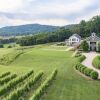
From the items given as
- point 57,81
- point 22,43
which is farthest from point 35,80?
point 22,43

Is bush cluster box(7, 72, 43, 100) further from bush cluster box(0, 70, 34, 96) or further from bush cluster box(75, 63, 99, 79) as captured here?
bush cluster box(75, 63, 99, 79)

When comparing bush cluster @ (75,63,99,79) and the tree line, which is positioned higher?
the tree line

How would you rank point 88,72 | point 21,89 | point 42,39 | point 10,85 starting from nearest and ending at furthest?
point 21,89, point 10,85, point 88,72, point 42,39

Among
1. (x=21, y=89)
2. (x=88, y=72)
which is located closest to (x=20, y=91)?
(x=21, y=89)

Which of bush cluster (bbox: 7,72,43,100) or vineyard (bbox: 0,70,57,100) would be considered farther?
vineyard (bbox: 0,70,57,100)

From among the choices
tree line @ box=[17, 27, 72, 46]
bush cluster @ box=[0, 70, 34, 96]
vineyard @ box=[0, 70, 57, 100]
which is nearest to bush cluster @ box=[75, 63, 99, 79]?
vineyard @ box=[0, 70, 57, 100]

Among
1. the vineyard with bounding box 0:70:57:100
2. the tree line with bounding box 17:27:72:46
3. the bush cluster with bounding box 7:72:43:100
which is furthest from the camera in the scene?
the tree line with bounding box 17:27:72:46

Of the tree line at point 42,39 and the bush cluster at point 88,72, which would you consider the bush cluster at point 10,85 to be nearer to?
the bush cluster at point 88,72

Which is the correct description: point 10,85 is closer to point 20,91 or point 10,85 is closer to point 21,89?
point 21,89

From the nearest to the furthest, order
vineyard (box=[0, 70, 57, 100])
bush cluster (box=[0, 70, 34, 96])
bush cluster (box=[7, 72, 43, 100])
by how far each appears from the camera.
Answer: bush cluster (box=[7, 72, 43, 100]) < vineyard (box=[0, 70, 57, 100]) < bush cluster (box=[0, 70, 34, 96])

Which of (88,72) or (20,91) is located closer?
(20,91)

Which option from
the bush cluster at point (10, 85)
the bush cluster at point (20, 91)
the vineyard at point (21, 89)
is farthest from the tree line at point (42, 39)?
the bush cluster at point (20, 91)
